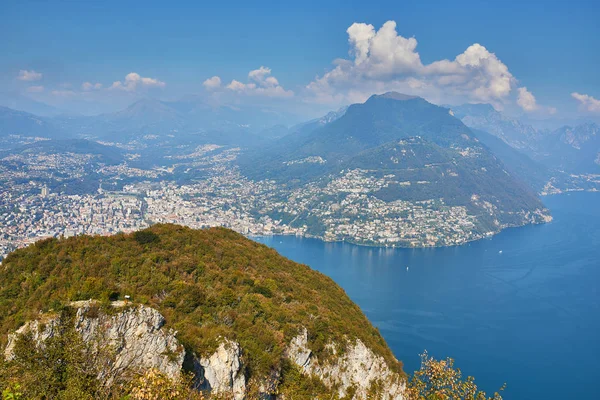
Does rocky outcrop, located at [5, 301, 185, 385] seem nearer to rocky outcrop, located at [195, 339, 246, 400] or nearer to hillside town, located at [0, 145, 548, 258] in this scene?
rocky outcrop, located at [195, 339, 246, 400]

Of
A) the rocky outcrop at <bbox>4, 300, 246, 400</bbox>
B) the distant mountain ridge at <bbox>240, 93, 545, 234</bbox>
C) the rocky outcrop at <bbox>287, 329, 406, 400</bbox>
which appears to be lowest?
the rocky outcrop at <bbox>287, 329, 406, 400</bbox>

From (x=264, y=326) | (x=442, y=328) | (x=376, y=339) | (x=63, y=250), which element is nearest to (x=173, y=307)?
(x=264, y=326)

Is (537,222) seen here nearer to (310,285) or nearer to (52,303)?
(310,285)

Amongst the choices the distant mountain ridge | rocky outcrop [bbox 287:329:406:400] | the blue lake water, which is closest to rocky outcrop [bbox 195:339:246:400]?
rocky outcrop [bbox 287:329:406:400]

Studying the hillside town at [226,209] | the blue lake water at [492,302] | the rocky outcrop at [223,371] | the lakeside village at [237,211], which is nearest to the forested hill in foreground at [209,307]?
the rocky outcrop at [223,371]

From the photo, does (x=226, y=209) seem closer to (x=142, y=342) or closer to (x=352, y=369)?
(x=352, y=369)

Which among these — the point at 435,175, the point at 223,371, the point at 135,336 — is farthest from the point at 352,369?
the point at 435,175

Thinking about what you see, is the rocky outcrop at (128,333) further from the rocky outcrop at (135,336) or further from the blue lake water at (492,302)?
the blue lake water at (492,302)
